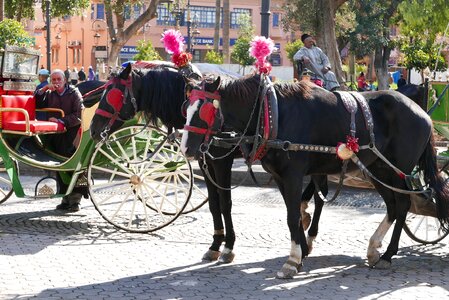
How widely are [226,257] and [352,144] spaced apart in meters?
1.56

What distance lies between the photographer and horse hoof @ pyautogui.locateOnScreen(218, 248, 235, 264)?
25.1 feet

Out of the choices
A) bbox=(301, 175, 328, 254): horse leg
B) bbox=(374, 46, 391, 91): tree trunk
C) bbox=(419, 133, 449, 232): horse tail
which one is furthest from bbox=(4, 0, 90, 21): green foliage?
bbox=(419, 133, 449, 232): horse tail

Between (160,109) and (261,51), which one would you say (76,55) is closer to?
(160,109)

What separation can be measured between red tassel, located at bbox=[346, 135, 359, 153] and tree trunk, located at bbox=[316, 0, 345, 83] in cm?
1306

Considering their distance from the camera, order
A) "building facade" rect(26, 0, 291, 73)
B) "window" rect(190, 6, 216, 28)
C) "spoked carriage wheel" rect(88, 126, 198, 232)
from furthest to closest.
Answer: "window" rect(190, 6, 216, 28) → "building facade" rect(26, 0, 291, 73) → "spoked carriage wheel" rect(88, 126, 198, 232)

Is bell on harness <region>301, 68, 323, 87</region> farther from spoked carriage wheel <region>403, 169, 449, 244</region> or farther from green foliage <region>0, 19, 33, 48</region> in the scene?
green foliage <region>0, 19, 33, 48</region>

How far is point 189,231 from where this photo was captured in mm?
9133

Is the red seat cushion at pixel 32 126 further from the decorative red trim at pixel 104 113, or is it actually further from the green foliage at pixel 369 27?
the green foliage at pixel 369 27

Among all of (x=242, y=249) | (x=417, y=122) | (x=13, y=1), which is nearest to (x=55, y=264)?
(x=242, y=249)

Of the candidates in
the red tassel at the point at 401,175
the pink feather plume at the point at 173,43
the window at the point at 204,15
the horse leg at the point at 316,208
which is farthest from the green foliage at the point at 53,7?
the window at the point at 204,15

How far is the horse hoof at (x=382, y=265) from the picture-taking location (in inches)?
293

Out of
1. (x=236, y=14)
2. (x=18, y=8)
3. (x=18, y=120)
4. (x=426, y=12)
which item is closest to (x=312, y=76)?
(x=18, y=120)

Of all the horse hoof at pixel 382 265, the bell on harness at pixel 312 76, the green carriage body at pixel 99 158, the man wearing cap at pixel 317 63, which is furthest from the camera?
the man wearing cap at pixel 317 63

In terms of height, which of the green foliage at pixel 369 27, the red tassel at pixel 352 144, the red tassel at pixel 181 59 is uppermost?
the green foliage at pixel 369 27
